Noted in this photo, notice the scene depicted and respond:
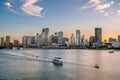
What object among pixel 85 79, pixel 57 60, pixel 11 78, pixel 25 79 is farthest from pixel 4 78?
pixel 57 60

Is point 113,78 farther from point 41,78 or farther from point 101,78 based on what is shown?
point 41,78

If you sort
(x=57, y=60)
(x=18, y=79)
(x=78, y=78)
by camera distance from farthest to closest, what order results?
(x=57, y=60)
(x=78, y=78)
(x=18, y=79)

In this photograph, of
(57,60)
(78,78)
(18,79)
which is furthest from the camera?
(57,60)

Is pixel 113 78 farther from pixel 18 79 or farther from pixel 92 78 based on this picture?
pixel 18 79

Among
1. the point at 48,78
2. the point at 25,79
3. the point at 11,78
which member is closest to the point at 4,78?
the point at 11,78

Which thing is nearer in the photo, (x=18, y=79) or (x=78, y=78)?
(x=18, y=79)

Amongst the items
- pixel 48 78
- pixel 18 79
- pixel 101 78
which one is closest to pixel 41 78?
pixel 48 78

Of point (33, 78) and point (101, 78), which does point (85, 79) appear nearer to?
point (101, 78)

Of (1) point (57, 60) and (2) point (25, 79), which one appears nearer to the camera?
(2) point (25, 79)
